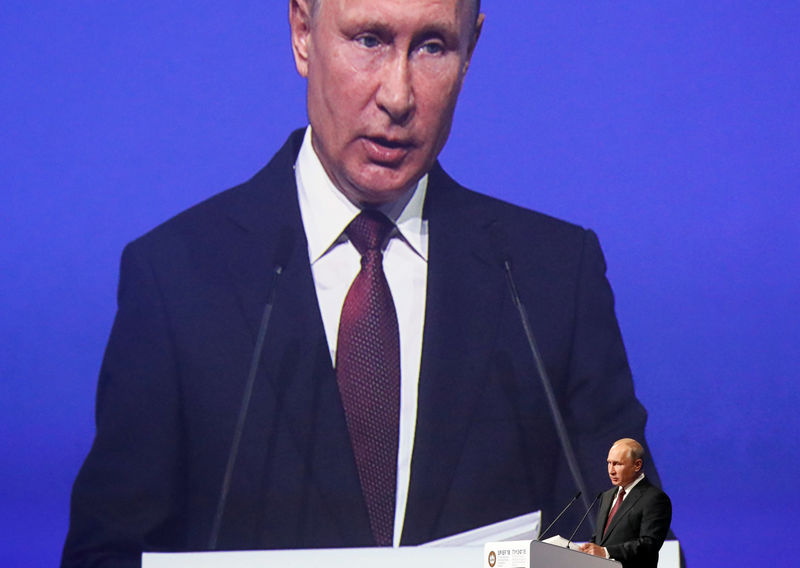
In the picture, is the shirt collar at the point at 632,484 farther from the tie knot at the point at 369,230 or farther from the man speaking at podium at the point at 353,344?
the tie knot at the point at 369,230

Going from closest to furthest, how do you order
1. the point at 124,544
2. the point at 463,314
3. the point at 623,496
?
1. the point at 623,496
2. the point at 124,544
3. the point at 463,314

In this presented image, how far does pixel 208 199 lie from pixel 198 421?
80 centimetres

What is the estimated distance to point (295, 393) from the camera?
4.13 metres

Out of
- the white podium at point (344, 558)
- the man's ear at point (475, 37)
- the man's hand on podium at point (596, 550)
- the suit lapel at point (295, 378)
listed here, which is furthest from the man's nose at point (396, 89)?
the man's hand on podium at point (596, 550)

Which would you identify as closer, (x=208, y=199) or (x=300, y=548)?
(x=300, y=548)

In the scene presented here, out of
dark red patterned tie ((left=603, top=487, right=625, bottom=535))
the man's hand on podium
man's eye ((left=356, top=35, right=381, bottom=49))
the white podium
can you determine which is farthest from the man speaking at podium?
the man's hand on podium

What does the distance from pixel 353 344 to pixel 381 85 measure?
0.89 meters

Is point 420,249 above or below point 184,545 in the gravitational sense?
above

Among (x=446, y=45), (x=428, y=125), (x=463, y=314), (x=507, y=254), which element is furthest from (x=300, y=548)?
(x=446, y=45)

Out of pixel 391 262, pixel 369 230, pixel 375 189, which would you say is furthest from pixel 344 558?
pixel 375 189

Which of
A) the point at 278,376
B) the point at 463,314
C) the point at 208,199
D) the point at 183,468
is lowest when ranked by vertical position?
the point at 183,468

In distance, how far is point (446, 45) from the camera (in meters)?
4.37

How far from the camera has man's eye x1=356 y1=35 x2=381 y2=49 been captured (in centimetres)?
427

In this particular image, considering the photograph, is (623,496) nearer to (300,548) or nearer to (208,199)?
(300,548)
